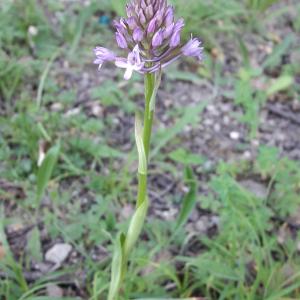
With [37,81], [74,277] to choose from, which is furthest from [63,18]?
[74,277]

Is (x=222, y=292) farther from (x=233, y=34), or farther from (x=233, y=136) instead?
(x=233, y=34)

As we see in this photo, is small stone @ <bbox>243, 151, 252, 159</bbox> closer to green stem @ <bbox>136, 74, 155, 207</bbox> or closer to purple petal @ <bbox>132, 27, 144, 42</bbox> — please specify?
green stem @ <bbox>136, 74, 155, 207</bbox>

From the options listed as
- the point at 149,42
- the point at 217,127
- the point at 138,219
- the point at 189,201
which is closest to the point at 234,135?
the point at 217,127

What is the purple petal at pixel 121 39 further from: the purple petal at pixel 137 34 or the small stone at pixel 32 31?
the small stone at pixel 32 31

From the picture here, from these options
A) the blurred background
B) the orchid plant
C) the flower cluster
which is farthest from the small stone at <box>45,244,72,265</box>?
the flower cluster

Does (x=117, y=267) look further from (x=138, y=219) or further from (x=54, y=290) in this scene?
(x=54, y=290)

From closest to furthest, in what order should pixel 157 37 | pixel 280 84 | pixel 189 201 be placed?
pixel 157 37 < pixel 189 201 < pixel 280 84

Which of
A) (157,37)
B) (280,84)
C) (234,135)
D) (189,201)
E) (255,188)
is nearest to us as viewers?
(157,37)

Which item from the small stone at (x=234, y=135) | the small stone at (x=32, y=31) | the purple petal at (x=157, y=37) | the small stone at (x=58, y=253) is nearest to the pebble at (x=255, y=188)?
the small stone at (x=234, y=135)
